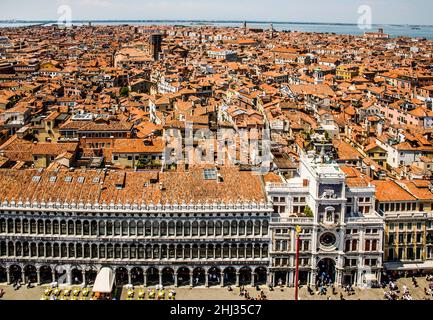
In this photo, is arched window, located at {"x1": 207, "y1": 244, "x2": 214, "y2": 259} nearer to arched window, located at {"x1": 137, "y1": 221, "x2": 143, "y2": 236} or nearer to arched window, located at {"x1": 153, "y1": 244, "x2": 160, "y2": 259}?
arched window, located at {"x1": 153, "y1": 244, "x2": 160, "y2": 259}

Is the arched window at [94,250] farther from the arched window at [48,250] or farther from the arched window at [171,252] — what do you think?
the arched window at [171,252]

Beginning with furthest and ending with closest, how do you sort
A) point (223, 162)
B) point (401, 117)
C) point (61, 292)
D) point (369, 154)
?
point (401, 117) < point (369, 154) < point (223, 162) < point (61, 292)

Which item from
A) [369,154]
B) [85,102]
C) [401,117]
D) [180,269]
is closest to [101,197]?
[180,269]

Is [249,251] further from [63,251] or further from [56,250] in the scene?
[56,250]

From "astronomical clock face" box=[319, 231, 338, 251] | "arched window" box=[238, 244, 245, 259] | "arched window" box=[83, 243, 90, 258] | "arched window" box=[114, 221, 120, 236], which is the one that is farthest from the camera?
"astronomical clock face" box=[319, 231, 338, 251]

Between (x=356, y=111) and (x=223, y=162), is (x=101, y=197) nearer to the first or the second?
(x=223, y=162)

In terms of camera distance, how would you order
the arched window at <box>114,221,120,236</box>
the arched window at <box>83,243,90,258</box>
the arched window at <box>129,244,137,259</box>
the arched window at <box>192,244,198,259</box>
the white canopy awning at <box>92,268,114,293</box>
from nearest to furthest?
1. the white canopy awning at <box>92,268,114,293</box>
2. the arched window at <box>114,221,120,236</box>
3. the arched window at <box>83,243,90,258</box>
4. the arched window at <box>129,244,137,259</box>
5. the arched window at <box>192,244,198,259</box>

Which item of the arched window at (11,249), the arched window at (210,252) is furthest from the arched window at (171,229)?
the arched window at (11,249)

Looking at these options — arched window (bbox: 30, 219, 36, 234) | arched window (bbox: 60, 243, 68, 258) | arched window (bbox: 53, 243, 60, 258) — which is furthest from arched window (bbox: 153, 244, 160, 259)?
arched window (bbox: 30, 219, 36, 234)

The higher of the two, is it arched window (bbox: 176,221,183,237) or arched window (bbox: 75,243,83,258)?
arched window (bbox: 176,221,183,237)

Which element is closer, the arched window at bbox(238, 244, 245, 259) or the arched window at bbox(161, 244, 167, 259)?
the arched window at bbox(161, 244, 167, 259)
